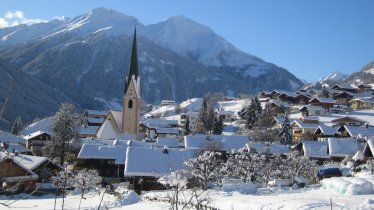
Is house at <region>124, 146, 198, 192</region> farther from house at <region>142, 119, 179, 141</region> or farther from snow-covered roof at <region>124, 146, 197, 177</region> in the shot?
house at <region>142, 119, 179, 141</region>

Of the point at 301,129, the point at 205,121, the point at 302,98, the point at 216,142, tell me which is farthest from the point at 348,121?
the point at 302,98

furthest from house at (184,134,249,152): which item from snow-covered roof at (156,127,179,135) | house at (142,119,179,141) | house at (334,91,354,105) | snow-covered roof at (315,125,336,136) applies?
house at (334,91,354,105)

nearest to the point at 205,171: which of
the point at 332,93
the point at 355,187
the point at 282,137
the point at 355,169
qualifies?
the point at 355,187

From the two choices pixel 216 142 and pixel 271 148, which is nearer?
pixel 216 142

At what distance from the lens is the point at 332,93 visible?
386 feet

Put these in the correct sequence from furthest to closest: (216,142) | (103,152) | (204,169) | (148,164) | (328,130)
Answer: (328,130) < (216,142) < (103,152) < (148,164) < (204,169)

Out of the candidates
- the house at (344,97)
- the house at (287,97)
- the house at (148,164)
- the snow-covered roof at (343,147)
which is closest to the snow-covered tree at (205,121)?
the snow-covered roof at (343,147)

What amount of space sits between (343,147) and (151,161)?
2447 cm

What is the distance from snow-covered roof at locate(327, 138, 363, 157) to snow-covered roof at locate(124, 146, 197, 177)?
19.4 meters

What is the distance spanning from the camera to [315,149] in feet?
177

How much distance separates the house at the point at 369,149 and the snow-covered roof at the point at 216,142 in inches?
663

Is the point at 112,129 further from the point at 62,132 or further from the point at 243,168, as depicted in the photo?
the point at 243,168

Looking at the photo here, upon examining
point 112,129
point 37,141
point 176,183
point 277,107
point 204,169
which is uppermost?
point 277,107

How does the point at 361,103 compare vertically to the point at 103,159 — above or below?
above
